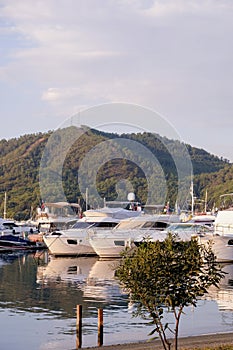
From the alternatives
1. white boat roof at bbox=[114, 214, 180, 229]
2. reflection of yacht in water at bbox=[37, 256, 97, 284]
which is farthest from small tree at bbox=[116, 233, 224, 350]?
white boat roof at bbox=[114, 214, 180, 229]

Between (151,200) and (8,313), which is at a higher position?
(151,200)

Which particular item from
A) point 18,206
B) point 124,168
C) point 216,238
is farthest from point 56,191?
point 18,206

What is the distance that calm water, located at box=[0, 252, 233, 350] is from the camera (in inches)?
797

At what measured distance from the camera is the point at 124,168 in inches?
3014

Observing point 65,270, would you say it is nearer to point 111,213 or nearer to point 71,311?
point 71,311

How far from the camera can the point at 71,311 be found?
2509 cm

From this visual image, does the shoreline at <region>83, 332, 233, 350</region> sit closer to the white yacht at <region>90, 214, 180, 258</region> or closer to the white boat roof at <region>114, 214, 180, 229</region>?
the white yacht at <region>90, 214, 180, 258</region>

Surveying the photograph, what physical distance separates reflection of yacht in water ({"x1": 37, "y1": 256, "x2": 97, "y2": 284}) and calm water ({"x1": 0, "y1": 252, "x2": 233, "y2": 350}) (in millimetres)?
53

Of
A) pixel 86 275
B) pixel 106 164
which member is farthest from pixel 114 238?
pixel 106 164

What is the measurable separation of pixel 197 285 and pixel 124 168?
63.9 m

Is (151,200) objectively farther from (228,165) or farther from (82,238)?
(228,165)

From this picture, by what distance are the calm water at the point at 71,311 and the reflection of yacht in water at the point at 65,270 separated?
0.17 feet

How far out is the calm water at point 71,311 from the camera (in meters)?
20.2

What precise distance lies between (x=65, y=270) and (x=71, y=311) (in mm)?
17556
